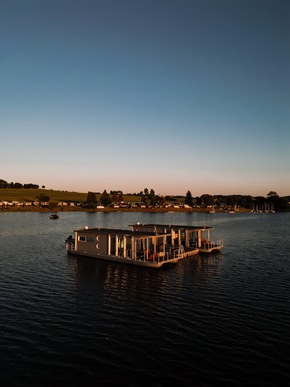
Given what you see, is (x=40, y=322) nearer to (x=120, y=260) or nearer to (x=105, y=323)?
(x=105, y=323)

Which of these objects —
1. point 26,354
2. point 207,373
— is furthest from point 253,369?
point 26,354

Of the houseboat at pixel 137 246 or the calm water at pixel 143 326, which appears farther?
the houseboat at pixel 137 246

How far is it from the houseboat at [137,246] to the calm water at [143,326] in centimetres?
259

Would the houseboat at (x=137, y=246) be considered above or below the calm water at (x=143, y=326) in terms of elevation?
above

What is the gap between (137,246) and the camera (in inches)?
2219

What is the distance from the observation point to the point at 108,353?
22.0 m

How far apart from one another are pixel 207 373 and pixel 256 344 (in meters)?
5.78

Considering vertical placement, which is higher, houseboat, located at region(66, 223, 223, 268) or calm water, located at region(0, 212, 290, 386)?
houseboat, located at region(66, 223, 223, 268)

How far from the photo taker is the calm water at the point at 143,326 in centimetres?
1973

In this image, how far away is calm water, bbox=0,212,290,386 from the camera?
19.7 meters

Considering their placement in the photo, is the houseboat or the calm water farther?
the houseboat

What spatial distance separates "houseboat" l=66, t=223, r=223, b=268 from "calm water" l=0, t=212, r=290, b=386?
2592 mm

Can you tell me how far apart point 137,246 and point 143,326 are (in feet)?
97.7

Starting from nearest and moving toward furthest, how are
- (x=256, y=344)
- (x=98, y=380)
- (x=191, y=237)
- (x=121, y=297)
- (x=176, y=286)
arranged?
1. (x=98, y=380)
2. (x=256, y=344)
3. (x=121, y=297)
4. (x=176, y=286)
5. (x=191, y=237)
